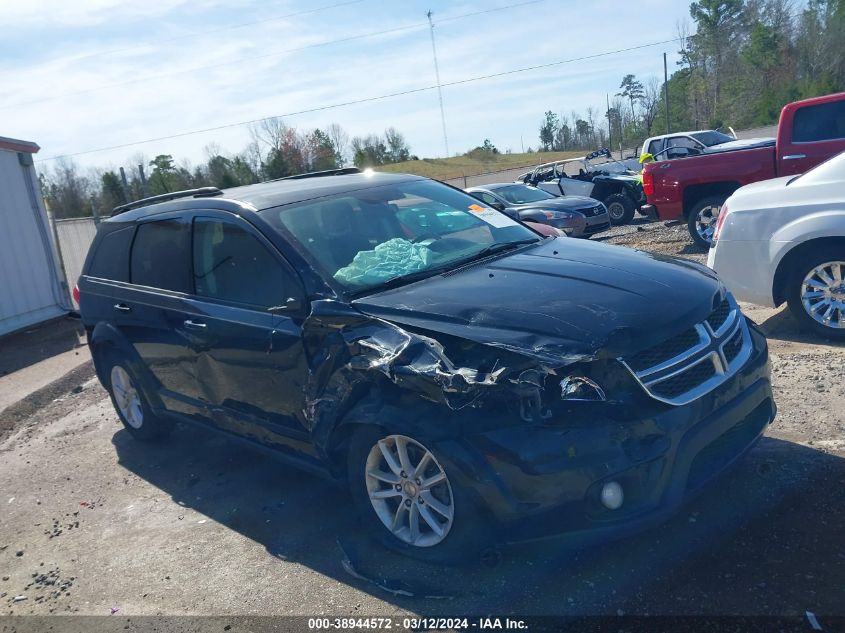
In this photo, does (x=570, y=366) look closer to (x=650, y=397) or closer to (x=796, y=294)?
(x=650, y=397)

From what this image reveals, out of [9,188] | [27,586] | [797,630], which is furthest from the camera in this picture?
[9,188]

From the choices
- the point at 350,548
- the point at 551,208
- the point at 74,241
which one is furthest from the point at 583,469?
the point at 74,241

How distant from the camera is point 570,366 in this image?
3172 mm

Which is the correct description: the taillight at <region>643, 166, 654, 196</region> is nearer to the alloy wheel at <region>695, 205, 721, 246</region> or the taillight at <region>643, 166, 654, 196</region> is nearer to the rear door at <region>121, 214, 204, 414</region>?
the alloy wheel at <region>695, 205, 721, 246</region>

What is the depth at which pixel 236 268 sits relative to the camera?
14.8 feet

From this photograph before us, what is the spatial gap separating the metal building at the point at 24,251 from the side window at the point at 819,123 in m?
11.7

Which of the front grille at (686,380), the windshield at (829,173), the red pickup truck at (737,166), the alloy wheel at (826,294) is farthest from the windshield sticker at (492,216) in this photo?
the red pickup truck at (737,166)

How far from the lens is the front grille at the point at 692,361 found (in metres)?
3.24

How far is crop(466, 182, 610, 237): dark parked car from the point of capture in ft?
49.4

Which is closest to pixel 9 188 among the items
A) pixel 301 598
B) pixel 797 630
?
pixel 301 598

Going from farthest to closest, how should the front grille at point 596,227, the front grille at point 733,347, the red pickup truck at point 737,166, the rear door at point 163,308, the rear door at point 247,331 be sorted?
the front grille at point 596,227 → the red pickup truck at point 737,166 → the rear door at point 163,308 → the rear door at point 247,331 → the front grille at point 733,347

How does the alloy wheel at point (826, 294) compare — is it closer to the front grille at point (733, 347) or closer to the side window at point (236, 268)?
the front grille at point (733, 347)

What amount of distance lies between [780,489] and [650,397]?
51.0 inches

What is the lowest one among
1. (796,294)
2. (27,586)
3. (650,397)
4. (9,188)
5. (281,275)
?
(27,586)
